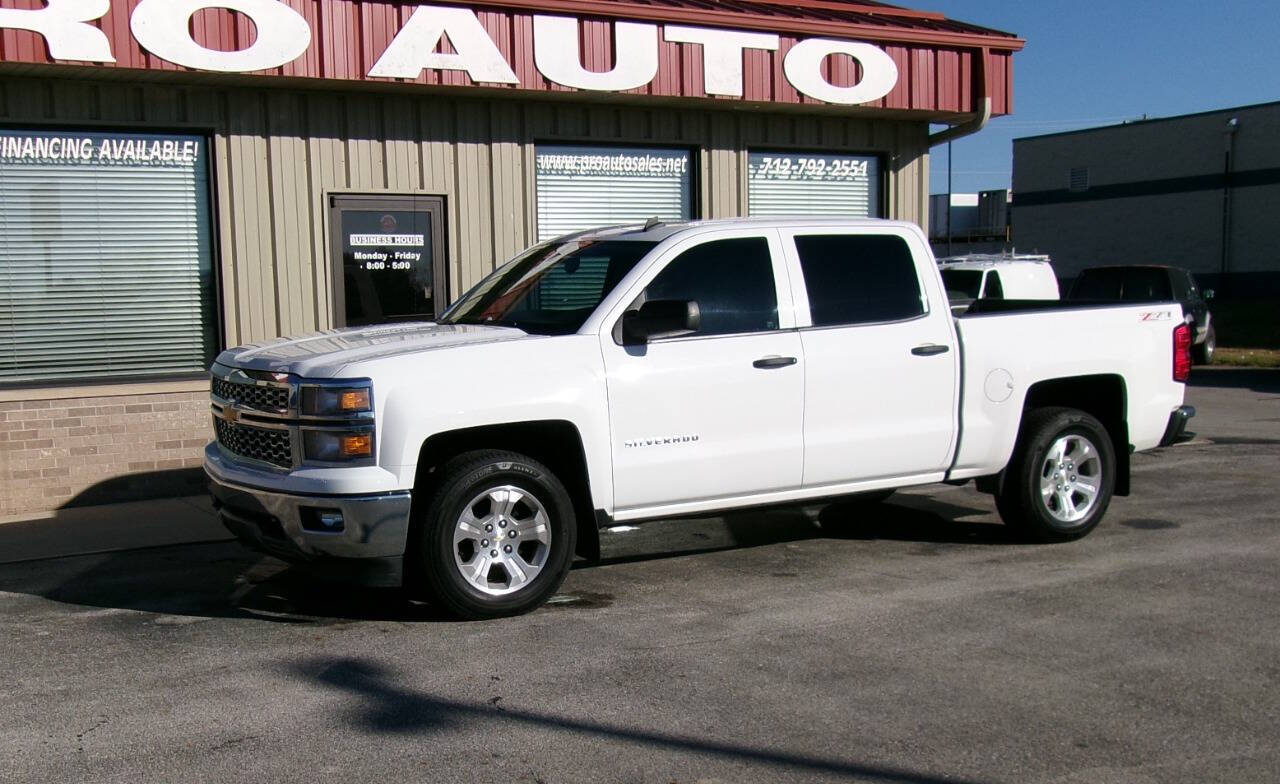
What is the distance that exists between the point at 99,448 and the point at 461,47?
4.28 metres

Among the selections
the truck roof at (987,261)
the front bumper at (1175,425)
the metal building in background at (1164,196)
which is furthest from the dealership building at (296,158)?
the metal building in background at (1164,196)

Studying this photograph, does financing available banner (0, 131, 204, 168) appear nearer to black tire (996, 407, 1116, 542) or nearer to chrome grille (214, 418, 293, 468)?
chrome grille (214, 418, 293, 468)

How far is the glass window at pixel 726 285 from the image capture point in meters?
6.84

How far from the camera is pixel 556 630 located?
6.09m

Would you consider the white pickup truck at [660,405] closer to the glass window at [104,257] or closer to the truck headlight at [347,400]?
the truck headlight at [347,400]

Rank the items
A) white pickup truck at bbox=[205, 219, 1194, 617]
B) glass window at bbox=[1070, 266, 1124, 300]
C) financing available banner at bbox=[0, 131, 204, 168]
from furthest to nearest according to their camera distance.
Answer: glass window at bbox=[1070, 266, 1124, 300] → financing available banner at bbox=[0, 131, 204, 168] → white pickup truck at bbox=[205, 219, 1194, 617]

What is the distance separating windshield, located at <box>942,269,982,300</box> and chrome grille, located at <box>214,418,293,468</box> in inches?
498

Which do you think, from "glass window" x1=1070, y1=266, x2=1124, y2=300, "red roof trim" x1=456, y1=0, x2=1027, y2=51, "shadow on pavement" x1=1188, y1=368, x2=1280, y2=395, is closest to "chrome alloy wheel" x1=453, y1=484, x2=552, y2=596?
"red roof trim" x1=456, y1=0, x2=1027, y2=51

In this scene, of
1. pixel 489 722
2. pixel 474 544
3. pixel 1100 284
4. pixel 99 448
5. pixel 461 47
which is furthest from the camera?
pixel 1100 284

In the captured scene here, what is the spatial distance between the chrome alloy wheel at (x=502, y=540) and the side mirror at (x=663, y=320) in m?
1.00

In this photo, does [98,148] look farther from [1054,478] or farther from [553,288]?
[1054,478]

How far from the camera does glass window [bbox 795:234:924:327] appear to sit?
7.21 metres

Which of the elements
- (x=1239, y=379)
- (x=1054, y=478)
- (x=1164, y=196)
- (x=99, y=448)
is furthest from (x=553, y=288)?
(x=1164, y=196)

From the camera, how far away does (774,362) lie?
6848 millimetres
